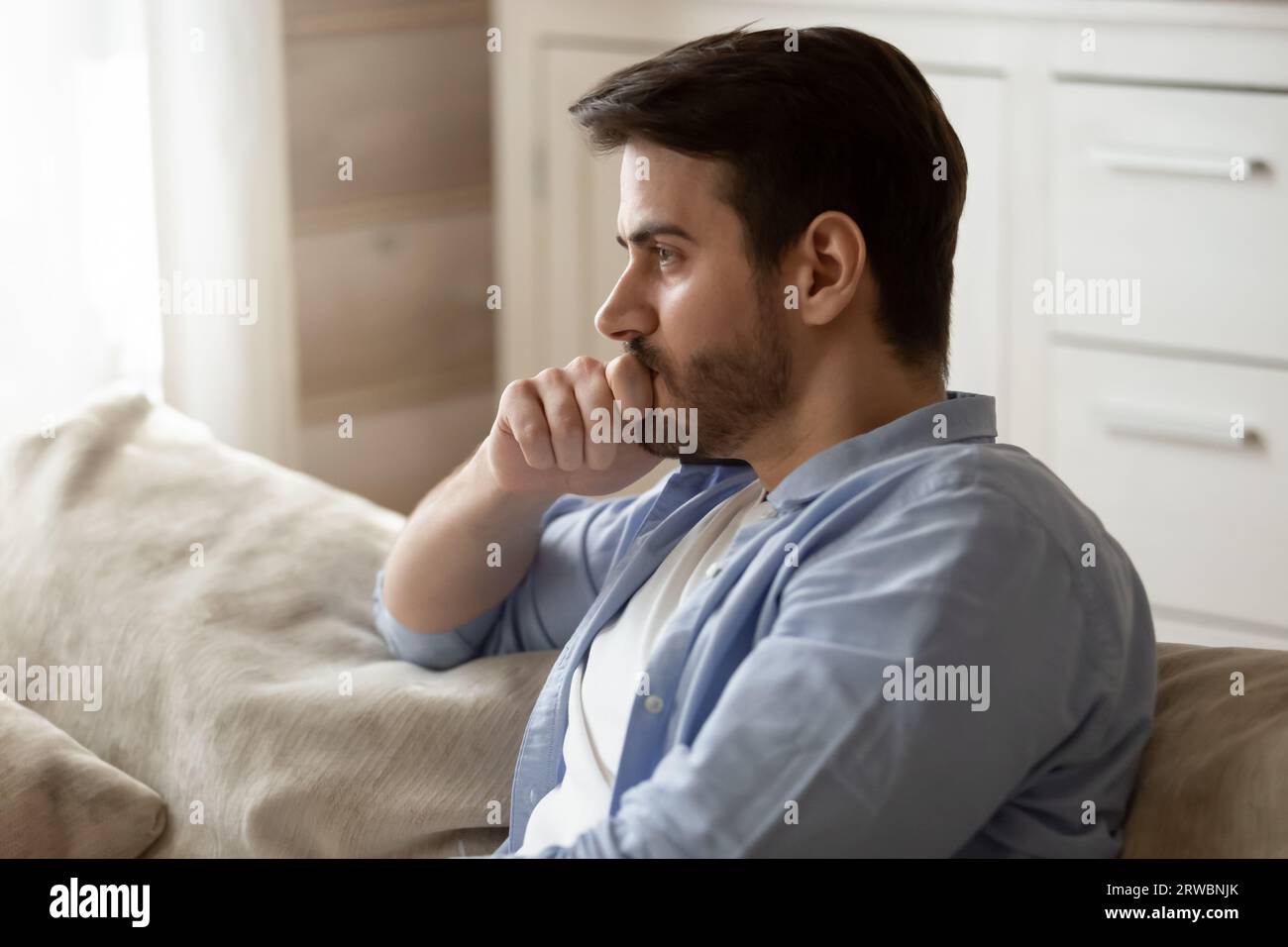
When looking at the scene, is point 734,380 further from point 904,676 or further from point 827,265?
point 904,676

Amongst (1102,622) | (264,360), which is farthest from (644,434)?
(264,360)

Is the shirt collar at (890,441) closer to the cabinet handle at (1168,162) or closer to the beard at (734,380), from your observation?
the beard at (734,380)

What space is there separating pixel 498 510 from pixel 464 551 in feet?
0.15

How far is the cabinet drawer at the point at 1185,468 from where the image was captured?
2285mm

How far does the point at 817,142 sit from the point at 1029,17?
1378 millimetres

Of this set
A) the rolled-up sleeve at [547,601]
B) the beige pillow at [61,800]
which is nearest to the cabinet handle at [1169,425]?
the rolled-up sleeve at [547,601]

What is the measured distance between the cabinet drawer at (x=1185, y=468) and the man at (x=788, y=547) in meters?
1.20

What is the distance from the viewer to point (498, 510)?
139 centimetres

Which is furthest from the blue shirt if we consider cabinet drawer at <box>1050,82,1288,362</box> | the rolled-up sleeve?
cabinet drawer at <box>1050,82,1288,362</box>

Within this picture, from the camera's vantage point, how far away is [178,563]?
4.91 ft

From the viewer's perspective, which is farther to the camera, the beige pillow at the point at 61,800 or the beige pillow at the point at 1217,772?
the beige pillow at the point at 61,800

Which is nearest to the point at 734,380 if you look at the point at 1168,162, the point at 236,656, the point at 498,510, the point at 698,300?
the point at 698,300
